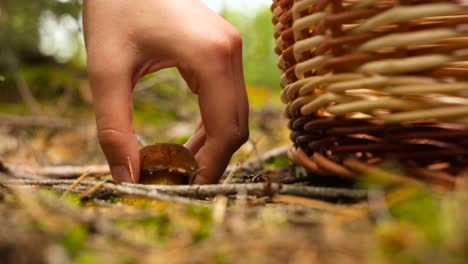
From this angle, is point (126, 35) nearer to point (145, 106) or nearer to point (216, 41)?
point (216, 41)

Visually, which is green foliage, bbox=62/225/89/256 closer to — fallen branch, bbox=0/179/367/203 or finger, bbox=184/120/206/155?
fallen branch, bbox=0/179/367/203

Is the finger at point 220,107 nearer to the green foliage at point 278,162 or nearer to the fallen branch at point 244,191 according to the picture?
the fallen branch at point 244,191

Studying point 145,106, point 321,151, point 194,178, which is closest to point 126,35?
point 194,178

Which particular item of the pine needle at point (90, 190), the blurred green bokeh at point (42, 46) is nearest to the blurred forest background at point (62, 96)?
the blurred green bokeh at point (42, 46)

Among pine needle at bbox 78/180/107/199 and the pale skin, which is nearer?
pine needle at bbox 78/180/107/199

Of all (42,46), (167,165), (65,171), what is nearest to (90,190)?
(167,165)

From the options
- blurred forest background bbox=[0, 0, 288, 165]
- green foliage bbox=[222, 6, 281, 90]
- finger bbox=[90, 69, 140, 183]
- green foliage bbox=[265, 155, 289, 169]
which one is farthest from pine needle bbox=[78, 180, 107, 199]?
green foliage bbox=[222, 6, 281, 90]
